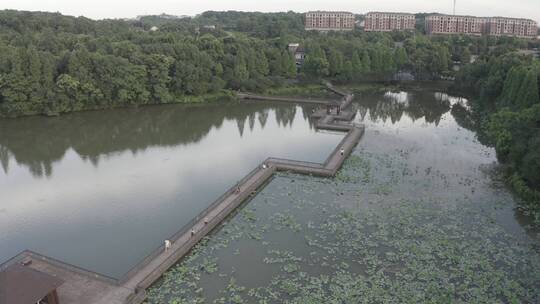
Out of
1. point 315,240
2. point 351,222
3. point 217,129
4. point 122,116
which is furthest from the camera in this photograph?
point 122,116

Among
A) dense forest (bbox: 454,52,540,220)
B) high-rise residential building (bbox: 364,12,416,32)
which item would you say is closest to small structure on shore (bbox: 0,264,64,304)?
dense forest (bbox: 454,52,540,220)

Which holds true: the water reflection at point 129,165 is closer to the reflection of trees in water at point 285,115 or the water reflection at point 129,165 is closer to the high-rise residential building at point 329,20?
the reflection of trees in water at point 285,115

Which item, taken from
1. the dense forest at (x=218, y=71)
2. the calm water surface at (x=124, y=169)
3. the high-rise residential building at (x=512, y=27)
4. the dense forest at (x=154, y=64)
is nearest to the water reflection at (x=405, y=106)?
the dense forest at (x=218, y=71)

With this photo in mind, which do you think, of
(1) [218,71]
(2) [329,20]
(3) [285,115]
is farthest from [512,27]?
(3) [285,115]

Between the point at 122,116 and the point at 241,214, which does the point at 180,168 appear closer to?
the point at 241,214

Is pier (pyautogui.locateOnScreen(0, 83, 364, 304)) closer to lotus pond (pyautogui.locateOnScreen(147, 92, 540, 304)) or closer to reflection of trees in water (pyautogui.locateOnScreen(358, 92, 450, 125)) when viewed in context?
lotus pond (pyautogui.locateOnScreen(147, 92, 540, 304))

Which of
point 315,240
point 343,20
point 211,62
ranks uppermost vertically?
point 343,20

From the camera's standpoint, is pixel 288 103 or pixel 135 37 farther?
pixel 135 37

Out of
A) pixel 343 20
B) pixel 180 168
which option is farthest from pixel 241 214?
pixel 343 20
